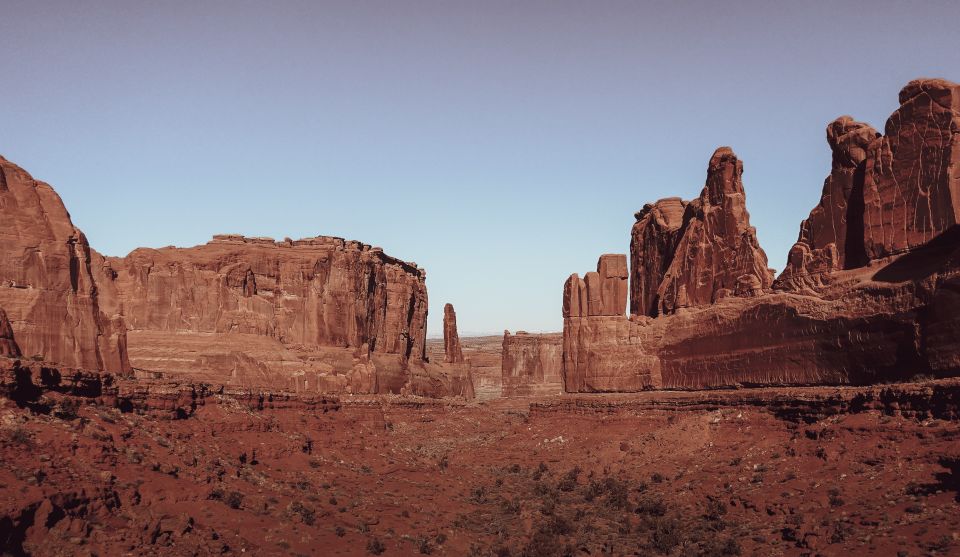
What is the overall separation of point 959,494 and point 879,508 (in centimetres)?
206

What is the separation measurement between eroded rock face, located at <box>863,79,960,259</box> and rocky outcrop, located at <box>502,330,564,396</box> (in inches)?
2786

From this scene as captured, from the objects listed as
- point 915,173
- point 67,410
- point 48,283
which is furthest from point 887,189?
point 48,283

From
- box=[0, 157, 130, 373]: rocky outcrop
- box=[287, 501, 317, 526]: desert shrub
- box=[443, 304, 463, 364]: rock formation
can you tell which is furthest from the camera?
box=[443, 304, 463, 364]: rock formation

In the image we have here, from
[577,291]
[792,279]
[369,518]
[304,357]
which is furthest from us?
[304,357]

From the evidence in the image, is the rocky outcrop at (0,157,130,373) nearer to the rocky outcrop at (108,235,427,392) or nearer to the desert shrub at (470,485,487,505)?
the desert shrub at (470,485,487,505)

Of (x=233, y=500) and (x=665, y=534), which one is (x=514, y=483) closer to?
(x=665, y=534)

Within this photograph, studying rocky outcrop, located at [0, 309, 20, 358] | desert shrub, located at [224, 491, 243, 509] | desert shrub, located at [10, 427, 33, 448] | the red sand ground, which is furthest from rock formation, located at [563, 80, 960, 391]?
rocky outcrop, located at [0, 309, 20, 358]

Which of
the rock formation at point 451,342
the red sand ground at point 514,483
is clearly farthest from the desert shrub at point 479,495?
the rock formation at point 451,342

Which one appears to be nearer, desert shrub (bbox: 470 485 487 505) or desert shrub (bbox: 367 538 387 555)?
desert shrub (bbox: 367 538 387 555)

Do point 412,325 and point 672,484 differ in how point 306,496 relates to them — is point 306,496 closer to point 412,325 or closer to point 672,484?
point 672,484

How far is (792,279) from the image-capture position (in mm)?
38312

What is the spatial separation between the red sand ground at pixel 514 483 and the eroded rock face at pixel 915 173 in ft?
21.9

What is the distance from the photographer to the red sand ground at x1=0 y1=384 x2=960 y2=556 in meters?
21.6

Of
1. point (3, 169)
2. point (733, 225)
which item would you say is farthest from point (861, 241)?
point (3, 169)
